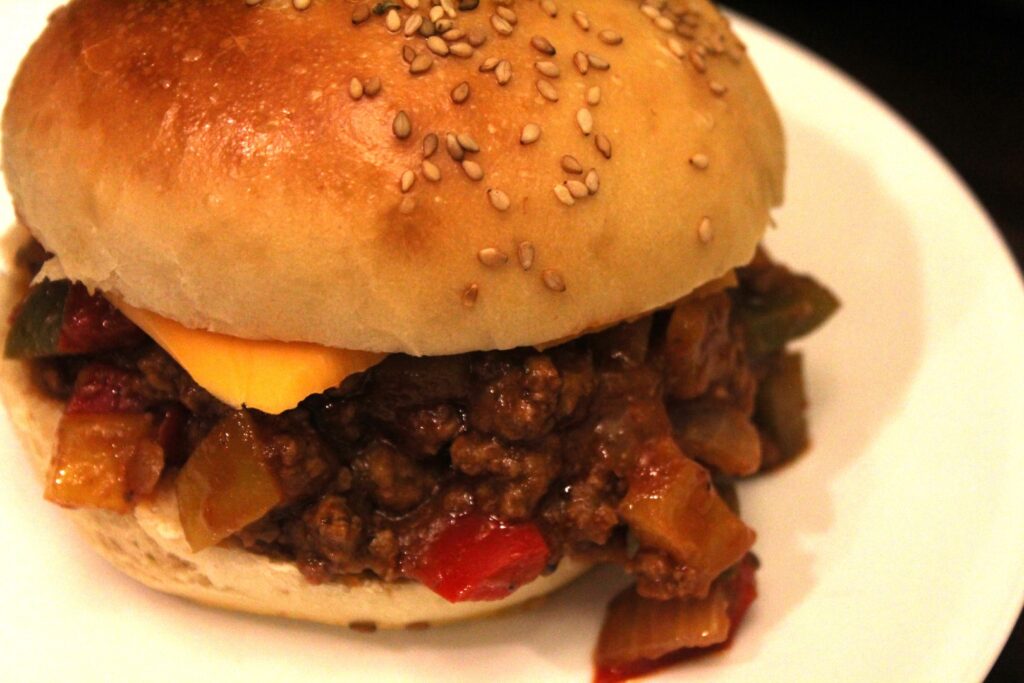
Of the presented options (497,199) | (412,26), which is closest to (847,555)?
(497,199)

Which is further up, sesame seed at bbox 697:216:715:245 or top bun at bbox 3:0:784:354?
top bun at bbox 3:0:784:354

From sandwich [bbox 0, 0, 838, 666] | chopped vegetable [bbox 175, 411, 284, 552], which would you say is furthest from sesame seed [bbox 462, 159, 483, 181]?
chopped vegetable [bbox 175, 411, 284, 552]

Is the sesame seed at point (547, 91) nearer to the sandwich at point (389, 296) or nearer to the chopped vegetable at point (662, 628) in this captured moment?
the sandwich at point (389, 296)

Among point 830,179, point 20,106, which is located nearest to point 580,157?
point 20,106

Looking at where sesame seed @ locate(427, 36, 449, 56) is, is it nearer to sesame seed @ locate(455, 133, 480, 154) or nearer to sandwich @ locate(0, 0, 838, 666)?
sandwich @ locate(0, 0, 838, 666)

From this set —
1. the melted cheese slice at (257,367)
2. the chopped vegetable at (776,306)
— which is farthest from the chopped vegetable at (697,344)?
the melted cheese slice at (257,367)

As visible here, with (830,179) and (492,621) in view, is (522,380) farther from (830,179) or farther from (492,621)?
(830,179)
